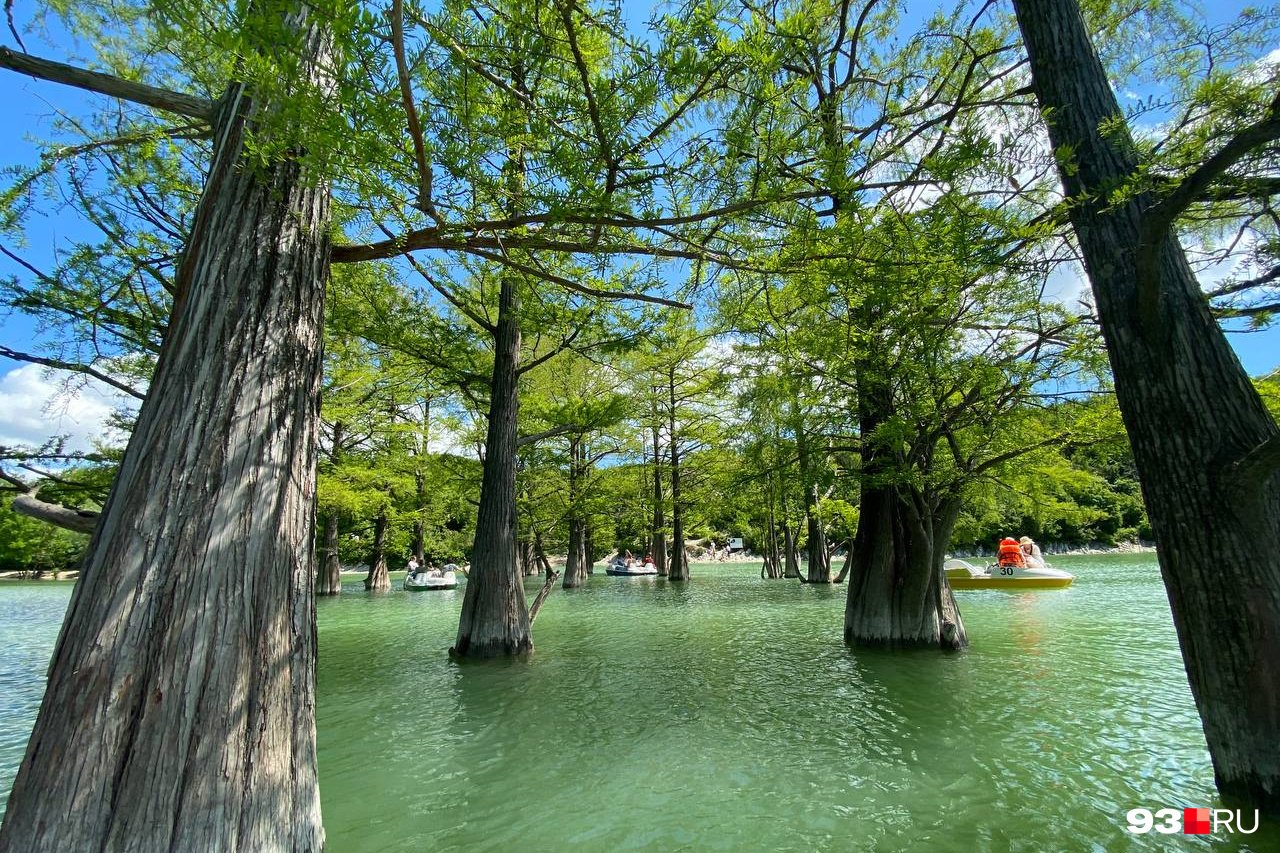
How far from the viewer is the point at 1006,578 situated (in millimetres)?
18938

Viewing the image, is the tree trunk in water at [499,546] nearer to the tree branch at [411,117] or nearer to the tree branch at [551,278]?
the tree branch at [551,278]

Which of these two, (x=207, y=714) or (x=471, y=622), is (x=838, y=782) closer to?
(x=207, y=714)

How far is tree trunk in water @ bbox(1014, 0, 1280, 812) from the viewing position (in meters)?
3.17

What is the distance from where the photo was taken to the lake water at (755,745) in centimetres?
354

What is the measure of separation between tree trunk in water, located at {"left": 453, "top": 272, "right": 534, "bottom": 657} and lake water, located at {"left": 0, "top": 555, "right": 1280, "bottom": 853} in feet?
1.50

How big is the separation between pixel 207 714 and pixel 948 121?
5.23 meters

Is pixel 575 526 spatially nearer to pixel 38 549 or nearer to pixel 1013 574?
pixel 1013 574

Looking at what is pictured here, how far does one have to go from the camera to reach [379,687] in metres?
7.36

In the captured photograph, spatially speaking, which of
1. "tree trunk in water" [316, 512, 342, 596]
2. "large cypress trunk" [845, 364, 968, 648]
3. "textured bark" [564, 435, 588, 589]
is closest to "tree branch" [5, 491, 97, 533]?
"large cypress trunk" [845, 364, 968, 648]

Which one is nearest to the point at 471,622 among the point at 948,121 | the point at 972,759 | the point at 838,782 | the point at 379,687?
the point at 379,687

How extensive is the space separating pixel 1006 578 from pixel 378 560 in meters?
23.9

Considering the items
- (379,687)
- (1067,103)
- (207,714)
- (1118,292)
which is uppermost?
(1067,103)

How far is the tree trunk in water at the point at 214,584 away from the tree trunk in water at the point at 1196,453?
12.7 feet

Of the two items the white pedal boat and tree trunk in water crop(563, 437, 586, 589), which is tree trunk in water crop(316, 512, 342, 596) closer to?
the white pedal boat
